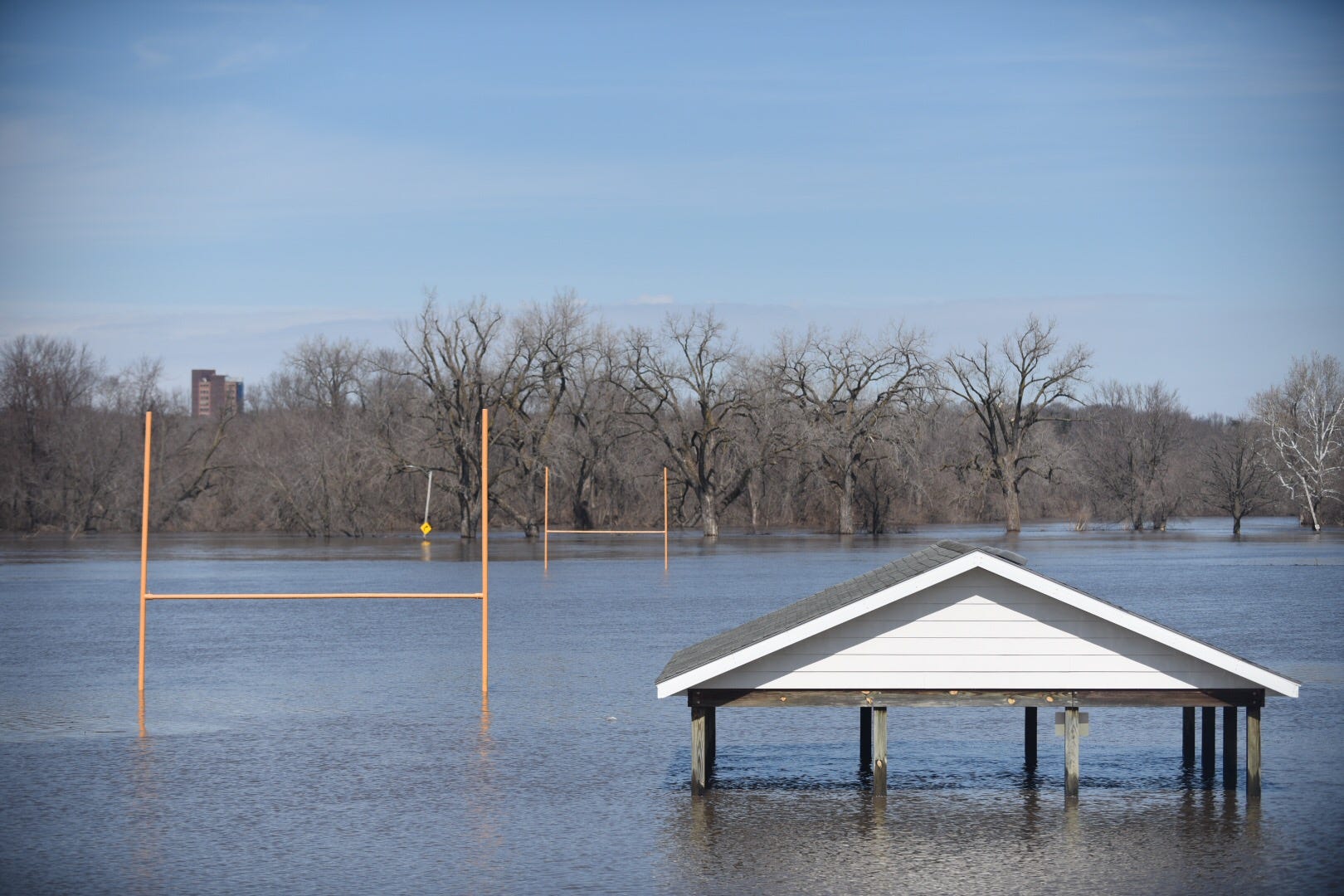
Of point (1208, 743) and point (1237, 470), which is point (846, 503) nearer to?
point (1237, 470)

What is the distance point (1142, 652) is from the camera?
12227 mm

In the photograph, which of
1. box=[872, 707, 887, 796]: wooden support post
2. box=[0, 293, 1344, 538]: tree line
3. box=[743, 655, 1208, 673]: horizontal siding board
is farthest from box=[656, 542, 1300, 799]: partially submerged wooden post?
box=[0, 293, 1344, 538]: tree line


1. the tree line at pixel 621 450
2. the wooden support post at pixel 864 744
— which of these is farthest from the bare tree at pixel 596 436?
the wooden support post at pixel 864 744

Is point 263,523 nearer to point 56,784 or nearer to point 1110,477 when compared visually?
point 1110,477

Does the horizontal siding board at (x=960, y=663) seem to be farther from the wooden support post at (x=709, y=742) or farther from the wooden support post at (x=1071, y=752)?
the wooden support post at (x=709, y=742)

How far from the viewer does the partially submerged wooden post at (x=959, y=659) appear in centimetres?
1216

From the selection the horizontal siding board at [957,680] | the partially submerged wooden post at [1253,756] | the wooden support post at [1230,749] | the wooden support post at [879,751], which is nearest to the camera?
the horizontal siding board at [957,680]

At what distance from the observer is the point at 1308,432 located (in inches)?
3561

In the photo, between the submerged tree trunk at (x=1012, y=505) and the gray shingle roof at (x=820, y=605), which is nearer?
the gray shingle roof at (x=820, y=605)

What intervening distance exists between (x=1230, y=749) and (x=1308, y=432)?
275 ft

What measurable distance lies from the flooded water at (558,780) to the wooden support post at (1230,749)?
0.80ft

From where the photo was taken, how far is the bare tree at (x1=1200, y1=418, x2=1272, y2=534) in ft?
282

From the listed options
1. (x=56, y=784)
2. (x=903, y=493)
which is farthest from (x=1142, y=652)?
(x=903, y=493)

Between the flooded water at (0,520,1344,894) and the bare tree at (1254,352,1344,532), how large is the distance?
5829 centimetres
